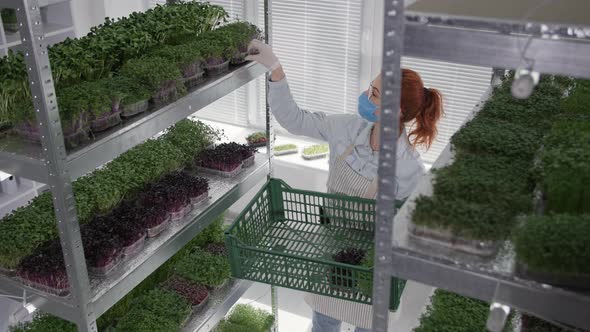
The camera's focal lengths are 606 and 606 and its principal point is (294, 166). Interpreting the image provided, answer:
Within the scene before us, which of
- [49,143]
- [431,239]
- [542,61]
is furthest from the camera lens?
[49,143]

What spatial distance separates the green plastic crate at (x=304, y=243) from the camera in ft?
7.03

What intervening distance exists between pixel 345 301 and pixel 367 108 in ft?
2.72

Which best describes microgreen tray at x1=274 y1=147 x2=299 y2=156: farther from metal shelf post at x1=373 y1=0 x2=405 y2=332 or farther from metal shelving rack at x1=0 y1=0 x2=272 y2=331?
metal shelf post at x1=373 y1=0 x2=405 y2=332

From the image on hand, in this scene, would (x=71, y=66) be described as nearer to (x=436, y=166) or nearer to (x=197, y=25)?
(x=197, y=25)

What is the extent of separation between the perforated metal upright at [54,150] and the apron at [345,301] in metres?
1.04

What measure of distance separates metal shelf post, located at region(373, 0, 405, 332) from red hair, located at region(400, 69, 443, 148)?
125 cm

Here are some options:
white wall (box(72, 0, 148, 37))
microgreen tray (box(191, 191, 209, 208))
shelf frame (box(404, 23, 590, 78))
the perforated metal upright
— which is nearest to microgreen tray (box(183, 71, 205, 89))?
microgreen tray (box(191, 191, 209, 208))

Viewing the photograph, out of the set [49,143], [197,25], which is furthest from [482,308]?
[197,25]

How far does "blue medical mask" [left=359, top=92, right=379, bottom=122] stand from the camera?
8.23 ft

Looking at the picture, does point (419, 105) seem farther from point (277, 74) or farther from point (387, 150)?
point (387, 150)

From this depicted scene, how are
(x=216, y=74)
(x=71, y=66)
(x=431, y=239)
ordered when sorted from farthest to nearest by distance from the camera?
(x=216, y=74) < (x=71, y=66) < (x=431, y=239)

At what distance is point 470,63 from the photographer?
1.06 m

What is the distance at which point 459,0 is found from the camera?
1.18 meters

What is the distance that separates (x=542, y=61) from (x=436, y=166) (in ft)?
2.39
